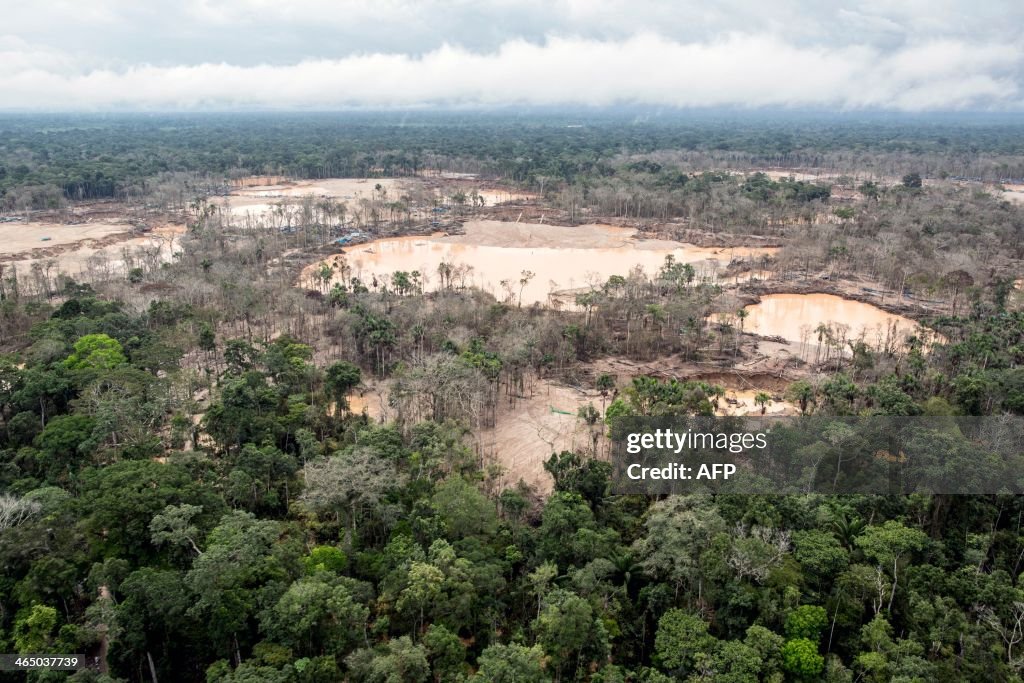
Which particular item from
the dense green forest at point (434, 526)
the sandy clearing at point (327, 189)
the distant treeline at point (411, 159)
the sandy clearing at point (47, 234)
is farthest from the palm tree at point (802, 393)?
the sandy clearing at point (327, 189)

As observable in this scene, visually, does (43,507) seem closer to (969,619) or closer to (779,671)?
(779,671)

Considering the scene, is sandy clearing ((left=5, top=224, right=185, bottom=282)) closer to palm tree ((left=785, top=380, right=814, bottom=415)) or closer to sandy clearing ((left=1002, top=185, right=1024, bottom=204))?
palm tree ((left=785, top=380, right=814, bottom=415))

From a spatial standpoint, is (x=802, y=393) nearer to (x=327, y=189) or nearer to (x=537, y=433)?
(x=537, y=433)

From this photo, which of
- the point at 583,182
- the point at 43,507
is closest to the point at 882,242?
the point at 583,182

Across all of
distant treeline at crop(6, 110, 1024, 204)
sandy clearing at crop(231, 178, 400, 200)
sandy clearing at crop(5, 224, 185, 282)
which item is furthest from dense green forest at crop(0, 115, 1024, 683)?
distant treeline at crop(6, 110, 1024, 204)

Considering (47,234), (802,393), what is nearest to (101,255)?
(47,234)

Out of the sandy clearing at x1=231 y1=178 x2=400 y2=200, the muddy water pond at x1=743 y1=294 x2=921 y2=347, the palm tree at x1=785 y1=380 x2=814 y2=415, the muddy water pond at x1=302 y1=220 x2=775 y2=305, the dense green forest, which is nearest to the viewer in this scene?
the dense green forest
